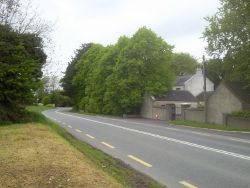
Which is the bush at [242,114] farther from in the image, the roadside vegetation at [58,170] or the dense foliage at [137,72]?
the roadside vegetation at [58,170]

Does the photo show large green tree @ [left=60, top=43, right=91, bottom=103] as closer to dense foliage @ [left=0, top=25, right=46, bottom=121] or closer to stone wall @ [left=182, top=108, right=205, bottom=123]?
stone wall @ [left=182, top=108, right=205, bottom=123]

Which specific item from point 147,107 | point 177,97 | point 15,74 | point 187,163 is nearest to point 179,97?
point 177,97

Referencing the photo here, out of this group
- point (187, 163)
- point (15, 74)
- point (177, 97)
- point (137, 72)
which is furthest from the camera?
point (177, 97)

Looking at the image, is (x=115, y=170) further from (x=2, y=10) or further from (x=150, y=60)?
(x=150, y=60)

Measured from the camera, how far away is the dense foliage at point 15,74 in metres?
23.0

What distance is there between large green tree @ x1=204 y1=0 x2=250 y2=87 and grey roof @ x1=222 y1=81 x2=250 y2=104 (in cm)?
65

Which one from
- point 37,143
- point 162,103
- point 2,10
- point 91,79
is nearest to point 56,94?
point 91,79

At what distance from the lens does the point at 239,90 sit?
3941cm

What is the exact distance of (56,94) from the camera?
115562mm

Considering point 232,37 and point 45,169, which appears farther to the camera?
point 232,37

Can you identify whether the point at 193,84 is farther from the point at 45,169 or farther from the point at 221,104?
the point at 45,169

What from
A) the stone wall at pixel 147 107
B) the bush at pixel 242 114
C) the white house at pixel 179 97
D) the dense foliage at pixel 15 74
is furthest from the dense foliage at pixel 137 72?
the dense foliage at pixel 15 74

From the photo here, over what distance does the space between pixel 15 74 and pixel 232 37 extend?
24254 millimetres

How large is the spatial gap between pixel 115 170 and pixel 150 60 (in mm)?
46924
